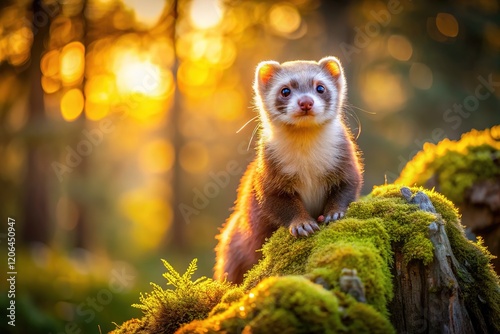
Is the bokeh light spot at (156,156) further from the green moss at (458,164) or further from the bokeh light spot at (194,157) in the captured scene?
the green moss at (458,164)

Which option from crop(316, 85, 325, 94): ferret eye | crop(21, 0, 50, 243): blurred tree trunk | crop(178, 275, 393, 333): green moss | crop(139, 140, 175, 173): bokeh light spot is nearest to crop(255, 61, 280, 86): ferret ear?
crop(316, 85, 325, 94): ferret eye

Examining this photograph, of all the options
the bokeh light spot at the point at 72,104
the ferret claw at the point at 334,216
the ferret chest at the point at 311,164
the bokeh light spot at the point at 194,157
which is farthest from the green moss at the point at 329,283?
the bokeh light spot at the point at 194,157

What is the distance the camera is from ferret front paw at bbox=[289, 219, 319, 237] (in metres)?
4.74

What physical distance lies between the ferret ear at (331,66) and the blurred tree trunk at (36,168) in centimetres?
1194

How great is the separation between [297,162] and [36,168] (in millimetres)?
13847

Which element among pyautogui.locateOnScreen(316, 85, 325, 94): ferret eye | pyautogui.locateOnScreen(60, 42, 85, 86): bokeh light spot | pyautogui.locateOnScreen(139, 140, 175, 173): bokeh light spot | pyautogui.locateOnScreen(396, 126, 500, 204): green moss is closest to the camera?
pyautogui.locateOnScreen(316, 85, 325, 94): ferret eye

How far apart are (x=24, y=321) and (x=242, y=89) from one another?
41.5ft

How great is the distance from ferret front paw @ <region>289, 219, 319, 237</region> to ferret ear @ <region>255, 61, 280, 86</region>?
2.38m

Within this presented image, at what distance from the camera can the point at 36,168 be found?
55.4 ft

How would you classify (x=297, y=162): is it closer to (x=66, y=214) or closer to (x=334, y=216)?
(x=334, y=216)

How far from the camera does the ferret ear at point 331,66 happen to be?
6.40m

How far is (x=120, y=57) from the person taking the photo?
18016 mm

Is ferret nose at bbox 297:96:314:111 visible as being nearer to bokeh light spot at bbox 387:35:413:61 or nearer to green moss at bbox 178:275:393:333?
green moss at bbox 178:275:393:333

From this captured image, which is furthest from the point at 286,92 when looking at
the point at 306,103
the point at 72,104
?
the point at 72,104
